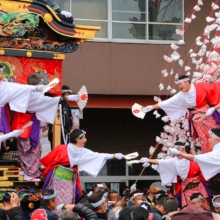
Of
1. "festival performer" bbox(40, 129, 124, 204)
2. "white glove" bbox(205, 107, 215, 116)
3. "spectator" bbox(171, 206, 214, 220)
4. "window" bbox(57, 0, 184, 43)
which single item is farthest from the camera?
"window" bbox(57, 0, 184, 43)

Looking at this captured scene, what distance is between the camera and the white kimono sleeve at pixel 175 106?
30.6 feet

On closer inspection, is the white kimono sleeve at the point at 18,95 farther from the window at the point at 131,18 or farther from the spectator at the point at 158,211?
the window at the point at 131,18

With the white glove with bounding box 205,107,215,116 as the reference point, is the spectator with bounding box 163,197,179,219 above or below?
below

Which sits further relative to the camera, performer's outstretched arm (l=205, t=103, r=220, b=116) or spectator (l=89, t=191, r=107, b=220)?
performer's outstretched arm (l=205, t=103, r=220, b=116)

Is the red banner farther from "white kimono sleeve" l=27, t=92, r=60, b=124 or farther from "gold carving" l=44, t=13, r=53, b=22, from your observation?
"gold carving" l=44, t=13, r=53, b=22

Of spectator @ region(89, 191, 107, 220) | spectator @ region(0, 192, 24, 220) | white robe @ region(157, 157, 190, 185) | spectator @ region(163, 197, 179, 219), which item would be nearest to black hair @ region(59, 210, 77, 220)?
spectator @ region(0, 192, 24, 220)

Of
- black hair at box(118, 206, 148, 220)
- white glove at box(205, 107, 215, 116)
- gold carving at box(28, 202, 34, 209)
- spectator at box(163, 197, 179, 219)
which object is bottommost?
gold carving at box(28, 202, 34, 209)

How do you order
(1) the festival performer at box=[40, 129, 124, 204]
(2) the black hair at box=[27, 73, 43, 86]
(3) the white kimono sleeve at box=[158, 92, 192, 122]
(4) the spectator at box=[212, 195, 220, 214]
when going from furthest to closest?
(3) the white kimono sleeve at box=[158, 92, 192, 122], (2) the black hair at box=[27, 73, 43, 86], (1) the festival performer at box=[40, 129, 124, 204], (4) the spectator at box=[212, 195, 220, 214]

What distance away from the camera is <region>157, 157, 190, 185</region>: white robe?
9.24 m

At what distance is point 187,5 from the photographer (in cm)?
1498

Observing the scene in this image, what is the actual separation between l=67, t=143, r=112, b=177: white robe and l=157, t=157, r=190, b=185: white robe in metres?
0.83

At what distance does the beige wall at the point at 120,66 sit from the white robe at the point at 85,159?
5351 millimetres

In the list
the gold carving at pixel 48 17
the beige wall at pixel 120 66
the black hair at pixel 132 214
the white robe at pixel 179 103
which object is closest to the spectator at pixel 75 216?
the black hair at pixel 132 214

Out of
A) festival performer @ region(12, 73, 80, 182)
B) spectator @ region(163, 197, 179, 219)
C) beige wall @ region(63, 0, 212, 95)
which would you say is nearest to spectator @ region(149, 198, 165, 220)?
spectator @ region(163, 197, 179, 219)
